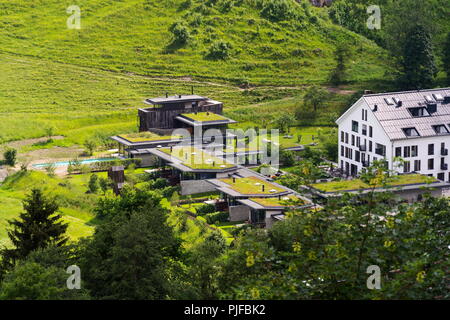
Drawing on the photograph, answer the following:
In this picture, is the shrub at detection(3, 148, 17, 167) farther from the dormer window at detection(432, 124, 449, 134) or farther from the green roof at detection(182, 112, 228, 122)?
the dormer window at detection(432, 124, 449, 134)

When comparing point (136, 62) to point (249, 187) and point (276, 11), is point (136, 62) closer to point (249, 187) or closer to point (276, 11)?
point (276, 11)

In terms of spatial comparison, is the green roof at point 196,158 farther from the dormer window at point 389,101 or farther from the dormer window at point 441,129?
the dormer window at point 441,129

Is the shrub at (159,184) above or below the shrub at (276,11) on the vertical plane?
below

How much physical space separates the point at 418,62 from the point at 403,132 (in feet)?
113

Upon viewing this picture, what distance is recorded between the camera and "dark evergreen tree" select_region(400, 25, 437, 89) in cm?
10425

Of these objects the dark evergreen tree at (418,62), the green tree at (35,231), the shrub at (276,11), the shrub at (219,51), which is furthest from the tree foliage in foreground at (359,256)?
the shrub at (276,11)

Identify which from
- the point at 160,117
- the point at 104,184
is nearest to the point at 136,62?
the point at 160,117

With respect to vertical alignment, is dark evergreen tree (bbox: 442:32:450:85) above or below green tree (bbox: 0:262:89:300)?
above

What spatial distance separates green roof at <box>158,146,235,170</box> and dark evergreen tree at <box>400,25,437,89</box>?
36.6 metres

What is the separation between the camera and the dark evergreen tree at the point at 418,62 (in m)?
104

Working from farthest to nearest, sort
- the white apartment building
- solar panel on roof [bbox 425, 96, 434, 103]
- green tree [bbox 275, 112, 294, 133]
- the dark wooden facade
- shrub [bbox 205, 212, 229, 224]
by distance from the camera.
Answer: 1. green tree [bbox 275, 112, 294, 133]
2. the dark wooden facade
3. solar panel on roof [bbox 425, 96, 434, 103]
4. the white apartment building
5. shrub [bbox 205, 212, 229, 224]

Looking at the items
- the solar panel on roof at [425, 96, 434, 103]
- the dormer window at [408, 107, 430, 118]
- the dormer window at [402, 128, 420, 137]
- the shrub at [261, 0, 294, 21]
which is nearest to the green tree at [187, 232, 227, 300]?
the dormer window at [402, 128, 420, 137]

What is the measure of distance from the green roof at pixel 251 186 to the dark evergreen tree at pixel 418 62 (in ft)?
141
